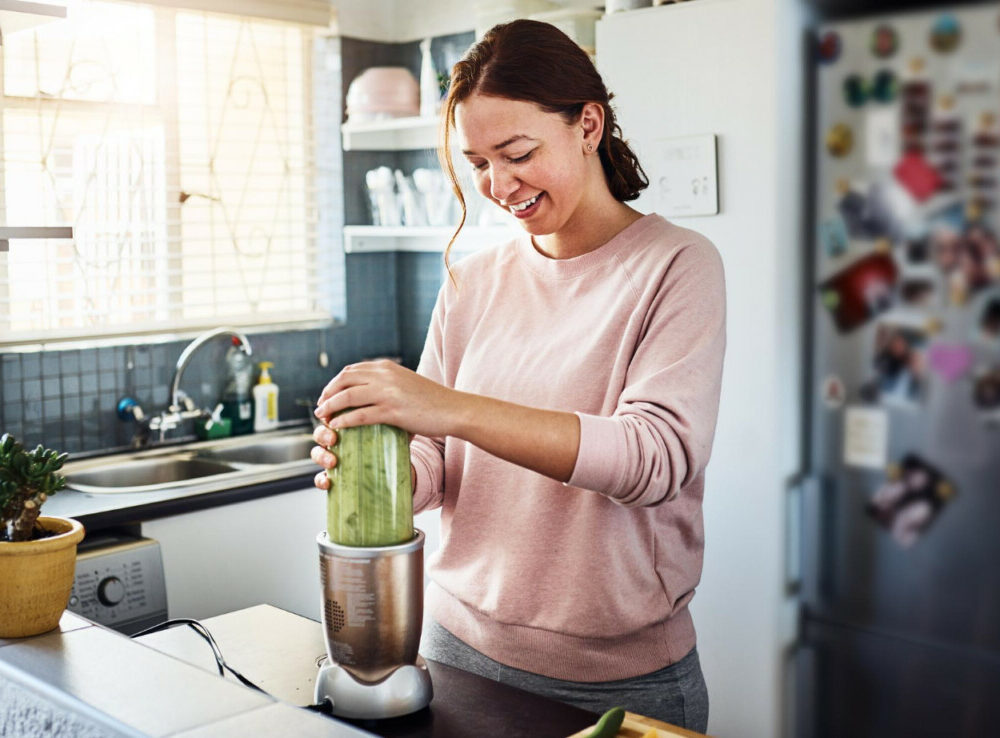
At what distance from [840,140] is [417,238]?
3.20 metres

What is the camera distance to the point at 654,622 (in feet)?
4.54

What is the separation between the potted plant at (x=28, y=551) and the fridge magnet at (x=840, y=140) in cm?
94

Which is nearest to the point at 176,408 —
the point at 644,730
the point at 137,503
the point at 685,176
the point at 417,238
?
the point at 137,503

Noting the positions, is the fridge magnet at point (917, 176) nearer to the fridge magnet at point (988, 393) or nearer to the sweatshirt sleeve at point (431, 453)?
the fridge magnet at point (988, 393)

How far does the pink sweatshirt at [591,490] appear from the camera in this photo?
1.31 m

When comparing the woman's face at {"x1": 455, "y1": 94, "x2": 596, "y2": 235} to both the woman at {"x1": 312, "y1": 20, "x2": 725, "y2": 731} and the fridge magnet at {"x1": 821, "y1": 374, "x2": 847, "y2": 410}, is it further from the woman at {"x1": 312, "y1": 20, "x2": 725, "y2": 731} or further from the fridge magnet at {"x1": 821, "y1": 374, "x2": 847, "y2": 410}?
the fridge magnet at {"x1": 821, "y1": 374, "x2": 847, "y2": 410}

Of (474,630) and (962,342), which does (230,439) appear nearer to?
(474,630)

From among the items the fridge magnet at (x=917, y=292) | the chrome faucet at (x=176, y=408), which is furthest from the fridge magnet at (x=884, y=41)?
the chrome faucet at (x=176, y=408)

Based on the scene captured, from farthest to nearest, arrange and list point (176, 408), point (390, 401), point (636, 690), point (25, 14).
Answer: point (176, 408) → point (25, 14) → point (636, 690) → point (390, 401)

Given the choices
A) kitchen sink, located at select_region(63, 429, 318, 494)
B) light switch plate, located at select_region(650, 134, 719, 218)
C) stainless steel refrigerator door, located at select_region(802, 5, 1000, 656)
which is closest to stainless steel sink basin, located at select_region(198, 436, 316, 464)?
kitchen sink, located at select_region(63, 429, 318, 494)

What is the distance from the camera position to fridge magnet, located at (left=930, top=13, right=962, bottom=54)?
478 mm

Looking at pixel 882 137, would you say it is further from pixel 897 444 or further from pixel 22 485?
pixel 22 485

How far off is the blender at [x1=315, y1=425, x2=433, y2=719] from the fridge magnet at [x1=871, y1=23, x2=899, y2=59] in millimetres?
748

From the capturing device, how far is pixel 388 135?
3.72 m
